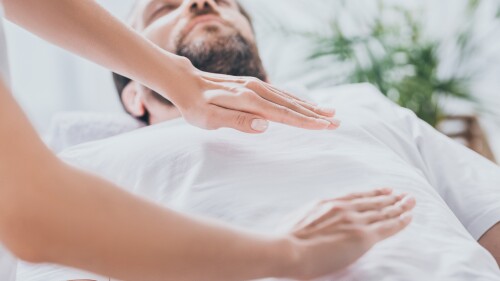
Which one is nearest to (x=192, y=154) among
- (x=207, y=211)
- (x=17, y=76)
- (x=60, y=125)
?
(x=207, y=211)

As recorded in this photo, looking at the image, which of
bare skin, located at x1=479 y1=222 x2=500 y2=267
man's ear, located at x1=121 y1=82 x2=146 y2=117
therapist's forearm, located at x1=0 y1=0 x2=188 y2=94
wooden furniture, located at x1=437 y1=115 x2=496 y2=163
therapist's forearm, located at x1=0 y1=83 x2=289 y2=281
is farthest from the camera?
wooden furniture, located at x1=437 y1=115 x2=496 y2=163

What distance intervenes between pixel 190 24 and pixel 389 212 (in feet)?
2.96

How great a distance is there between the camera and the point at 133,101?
1849 millimetres

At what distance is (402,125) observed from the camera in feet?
5.18

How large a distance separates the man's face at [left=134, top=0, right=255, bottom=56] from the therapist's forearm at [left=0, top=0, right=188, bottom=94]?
18.7 inches

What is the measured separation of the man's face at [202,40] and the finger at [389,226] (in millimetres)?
822

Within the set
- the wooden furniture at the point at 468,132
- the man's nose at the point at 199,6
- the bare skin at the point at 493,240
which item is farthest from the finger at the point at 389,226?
the wooden furniture at the point at 468,132

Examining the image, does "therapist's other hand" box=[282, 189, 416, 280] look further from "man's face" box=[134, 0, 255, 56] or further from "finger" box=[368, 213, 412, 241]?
"man's face" box=[134, 0, 255, 56]

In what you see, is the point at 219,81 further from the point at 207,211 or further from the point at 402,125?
the point at 402,125

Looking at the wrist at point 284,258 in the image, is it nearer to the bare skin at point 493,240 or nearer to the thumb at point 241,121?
the thumb at point 241,121

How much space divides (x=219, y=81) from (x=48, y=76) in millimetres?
2105

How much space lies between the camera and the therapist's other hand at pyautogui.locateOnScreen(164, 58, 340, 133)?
121 centimetres

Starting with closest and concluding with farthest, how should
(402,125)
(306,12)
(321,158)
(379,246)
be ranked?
(379,246) < (321,158) < (402,125) < (306,12)

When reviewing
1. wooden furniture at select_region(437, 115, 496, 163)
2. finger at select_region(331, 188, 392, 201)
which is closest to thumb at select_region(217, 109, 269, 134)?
finger at select_region(331, 188, 392, 201)
